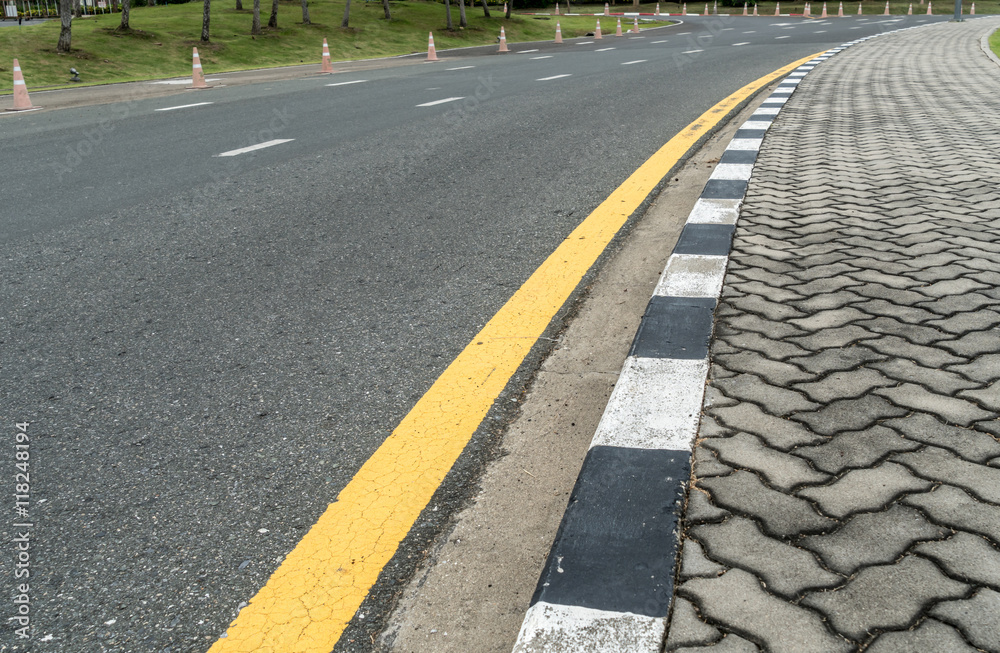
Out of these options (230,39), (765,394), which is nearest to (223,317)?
(765,394)

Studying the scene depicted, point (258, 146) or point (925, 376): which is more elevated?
point (258, 146)

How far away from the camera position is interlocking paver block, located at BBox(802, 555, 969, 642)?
5.14 feet

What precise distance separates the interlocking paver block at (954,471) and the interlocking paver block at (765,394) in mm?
338

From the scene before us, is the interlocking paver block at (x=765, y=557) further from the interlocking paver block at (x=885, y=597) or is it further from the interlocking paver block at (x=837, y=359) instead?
the interlocking paver block at (x=837, y=359)

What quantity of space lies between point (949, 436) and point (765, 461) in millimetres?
528

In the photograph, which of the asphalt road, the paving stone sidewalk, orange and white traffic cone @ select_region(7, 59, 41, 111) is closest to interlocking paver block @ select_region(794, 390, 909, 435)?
the paving stone sidewalk

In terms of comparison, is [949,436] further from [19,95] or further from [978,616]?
[19,95]

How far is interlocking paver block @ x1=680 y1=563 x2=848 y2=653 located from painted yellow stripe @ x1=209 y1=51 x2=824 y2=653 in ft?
2.33

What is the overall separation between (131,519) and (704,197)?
376 centimetres

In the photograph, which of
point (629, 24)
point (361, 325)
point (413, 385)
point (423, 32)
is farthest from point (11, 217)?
point (629, 24)

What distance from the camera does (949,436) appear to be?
86.2 inches

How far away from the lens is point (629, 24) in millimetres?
41281

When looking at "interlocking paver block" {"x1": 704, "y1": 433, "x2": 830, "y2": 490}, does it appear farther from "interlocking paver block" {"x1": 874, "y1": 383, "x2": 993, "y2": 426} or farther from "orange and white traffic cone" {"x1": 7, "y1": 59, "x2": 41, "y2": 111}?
"orange and white traffic cone" {"x1": 7, "y1": 59, "x2": 41, "y2": 111}

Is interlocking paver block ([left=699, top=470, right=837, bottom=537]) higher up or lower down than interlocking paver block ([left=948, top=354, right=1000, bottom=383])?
lower down
